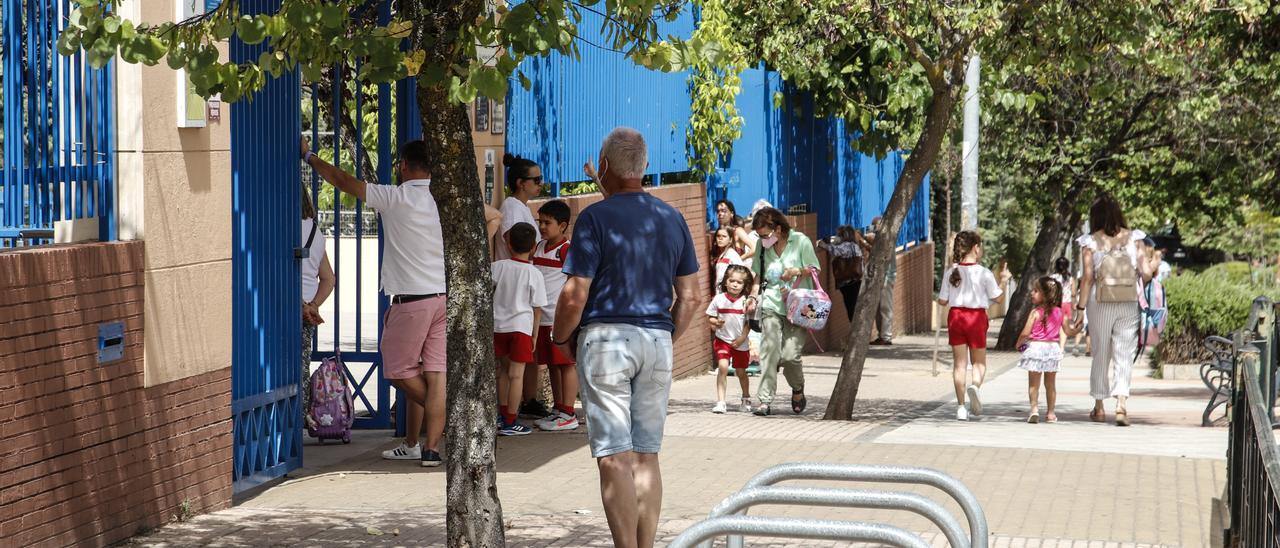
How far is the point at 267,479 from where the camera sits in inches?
336

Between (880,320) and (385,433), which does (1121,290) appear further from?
(880,320)

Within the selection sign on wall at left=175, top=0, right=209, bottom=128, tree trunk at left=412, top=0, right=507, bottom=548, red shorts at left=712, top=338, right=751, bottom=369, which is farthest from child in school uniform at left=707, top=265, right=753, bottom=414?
tree trunk at left=412, top=0, right=507, bottom=548

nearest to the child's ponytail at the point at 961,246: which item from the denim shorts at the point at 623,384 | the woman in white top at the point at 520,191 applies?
the woman in white top at the point at 520,191

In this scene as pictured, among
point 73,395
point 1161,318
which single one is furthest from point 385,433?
point 1161,318

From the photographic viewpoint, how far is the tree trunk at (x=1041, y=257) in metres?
23.8

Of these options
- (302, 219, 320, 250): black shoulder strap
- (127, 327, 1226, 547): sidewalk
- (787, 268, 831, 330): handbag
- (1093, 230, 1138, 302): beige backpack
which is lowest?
(127, 327, 1226, 547): sidewalk

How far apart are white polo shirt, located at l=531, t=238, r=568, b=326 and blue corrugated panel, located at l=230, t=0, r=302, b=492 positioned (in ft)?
8.31

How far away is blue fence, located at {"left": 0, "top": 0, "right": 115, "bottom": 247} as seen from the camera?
670 centimetres

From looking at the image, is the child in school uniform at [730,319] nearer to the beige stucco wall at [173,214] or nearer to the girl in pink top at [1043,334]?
the girl in pink top at [1043,334]

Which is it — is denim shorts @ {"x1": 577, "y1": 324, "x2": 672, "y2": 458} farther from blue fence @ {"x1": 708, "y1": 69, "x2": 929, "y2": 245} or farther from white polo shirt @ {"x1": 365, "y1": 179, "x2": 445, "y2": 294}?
blue fence @ {"x1": 708, "y1": 69, "x2": 929, "y2": 245}

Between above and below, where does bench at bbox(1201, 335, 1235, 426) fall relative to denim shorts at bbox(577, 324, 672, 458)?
below

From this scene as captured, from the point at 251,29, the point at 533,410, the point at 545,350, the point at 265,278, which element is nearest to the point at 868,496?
the point at 251,29

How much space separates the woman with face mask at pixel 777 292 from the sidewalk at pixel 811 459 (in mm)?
366

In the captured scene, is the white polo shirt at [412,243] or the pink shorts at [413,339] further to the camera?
the pink shorts at [413,339]
